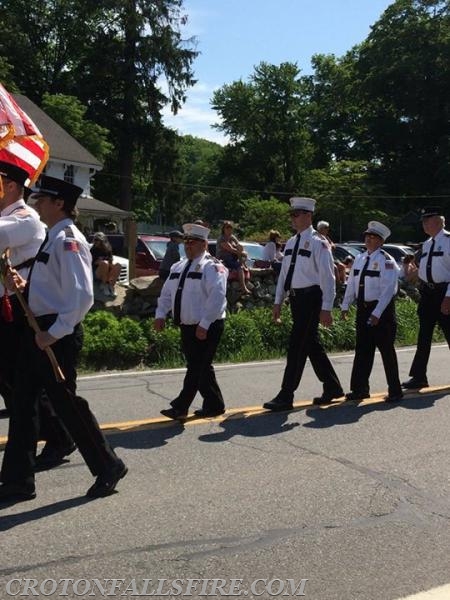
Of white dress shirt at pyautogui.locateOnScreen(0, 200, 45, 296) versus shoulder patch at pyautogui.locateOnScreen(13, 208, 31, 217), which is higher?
shoulder patch at pyautogui.locateOnScreen(13, 208, 31, 217)

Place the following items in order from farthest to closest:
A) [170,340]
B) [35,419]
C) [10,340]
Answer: [170,340] → [10,340] → [35,419]

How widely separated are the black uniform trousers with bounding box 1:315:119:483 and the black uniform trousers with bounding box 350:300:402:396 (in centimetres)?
378

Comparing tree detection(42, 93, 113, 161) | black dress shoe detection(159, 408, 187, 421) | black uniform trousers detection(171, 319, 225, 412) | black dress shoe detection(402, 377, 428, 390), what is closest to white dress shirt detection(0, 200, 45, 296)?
black uniform trousers detection(171, 319, 225, 412)

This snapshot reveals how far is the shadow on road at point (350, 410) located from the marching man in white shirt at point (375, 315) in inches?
8.1

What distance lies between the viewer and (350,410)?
23.9 feet

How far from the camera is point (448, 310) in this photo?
8.12m

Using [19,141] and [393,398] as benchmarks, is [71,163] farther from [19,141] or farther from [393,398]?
[393,398]

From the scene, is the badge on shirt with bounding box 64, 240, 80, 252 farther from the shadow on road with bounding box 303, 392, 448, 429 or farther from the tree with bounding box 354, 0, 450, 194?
the tree with bounding box 354, 0, 450, 194

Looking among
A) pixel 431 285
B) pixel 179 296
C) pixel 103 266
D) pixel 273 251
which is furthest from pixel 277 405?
pixel 273 251

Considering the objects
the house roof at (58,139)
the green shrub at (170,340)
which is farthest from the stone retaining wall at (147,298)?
the house roof at (58,139)

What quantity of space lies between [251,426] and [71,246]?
2794 millimetres

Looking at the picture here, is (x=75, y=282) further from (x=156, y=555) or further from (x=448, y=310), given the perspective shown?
(x=448, y=310)

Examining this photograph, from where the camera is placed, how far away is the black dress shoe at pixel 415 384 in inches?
331

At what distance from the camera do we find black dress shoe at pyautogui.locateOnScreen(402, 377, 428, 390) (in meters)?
8.41
